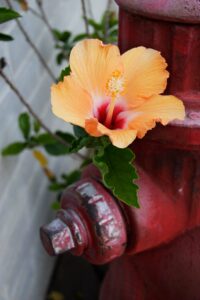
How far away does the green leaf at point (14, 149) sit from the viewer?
1154 millimetres

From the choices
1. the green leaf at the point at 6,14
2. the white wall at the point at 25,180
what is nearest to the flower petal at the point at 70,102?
the green leaf at the point at 6,14

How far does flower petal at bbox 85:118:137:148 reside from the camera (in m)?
0.64

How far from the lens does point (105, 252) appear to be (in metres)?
0.85

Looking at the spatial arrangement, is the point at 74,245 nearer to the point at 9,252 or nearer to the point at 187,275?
the point at 187,275

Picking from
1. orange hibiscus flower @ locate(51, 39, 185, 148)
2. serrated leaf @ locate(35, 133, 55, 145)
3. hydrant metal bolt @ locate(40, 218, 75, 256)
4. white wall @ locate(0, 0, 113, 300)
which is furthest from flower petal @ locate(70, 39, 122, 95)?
serrated leaf @ locate(35, 133, 55, 145)

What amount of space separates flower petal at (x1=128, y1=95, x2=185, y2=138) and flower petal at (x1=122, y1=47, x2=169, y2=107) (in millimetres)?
22

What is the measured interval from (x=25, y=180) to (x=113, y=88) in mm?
686

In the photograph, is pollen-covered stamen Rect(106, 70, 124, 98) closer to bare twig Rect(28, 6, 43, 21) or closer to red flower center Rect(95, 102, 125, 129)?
red flower center Rect(95, 102, 125, 129)

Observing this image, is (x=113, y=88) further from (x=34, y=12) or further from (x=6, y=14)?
(x=34, y=12)

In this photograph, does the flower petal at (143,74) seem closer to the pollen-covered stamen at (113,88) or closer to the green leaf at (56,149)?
the pollen-covered stamen at (113,88)

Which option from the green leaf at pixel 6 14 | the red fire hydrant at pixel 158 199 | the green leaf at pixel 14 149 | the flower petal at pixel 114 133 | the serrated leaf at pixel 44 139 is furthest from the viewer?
the serrated leaf at pixel 44 139

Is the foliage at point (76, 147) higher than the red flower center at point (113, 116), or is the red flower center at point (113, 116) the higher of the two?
the red flower center at point (113, 116)

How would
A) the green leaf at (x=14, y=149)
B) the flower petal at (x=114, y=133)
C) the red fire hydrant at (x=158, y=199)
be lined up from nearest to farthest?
the flower petal at (x=114, y=133)
the red fire hydrant at (x=158, y=199)
the green leaf at (x=14, y=149)

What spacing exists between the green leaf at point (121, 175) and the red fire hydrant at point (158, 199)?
10 centimetres
